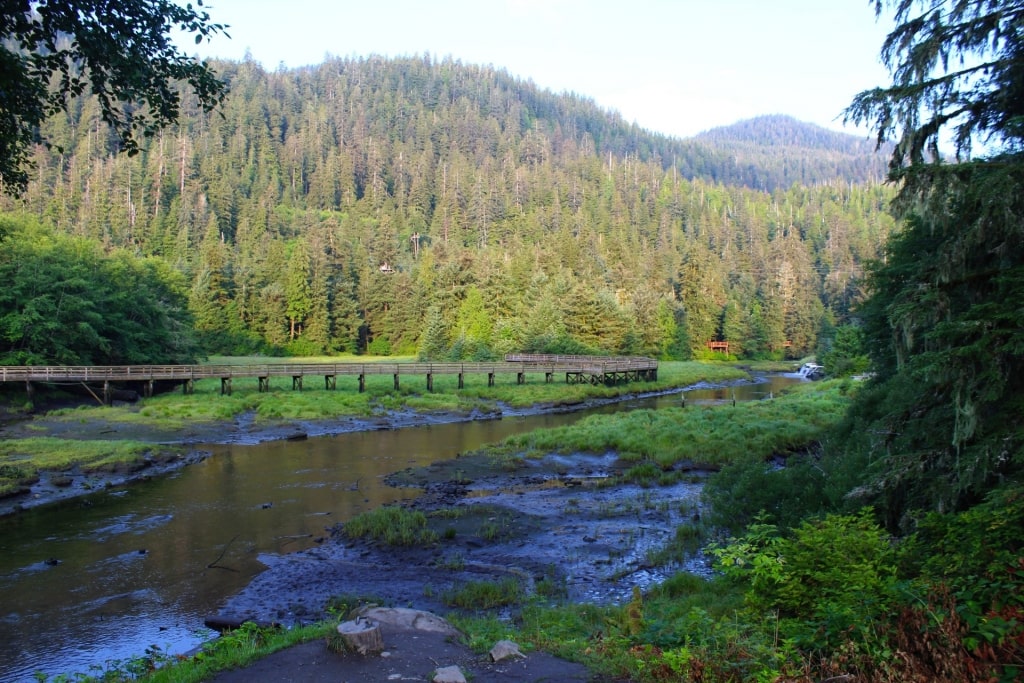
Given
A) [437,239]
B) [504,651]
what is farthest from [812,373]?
[504,651]

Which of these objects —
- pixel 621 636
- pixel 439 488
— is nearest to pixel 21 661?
pixel 621 636

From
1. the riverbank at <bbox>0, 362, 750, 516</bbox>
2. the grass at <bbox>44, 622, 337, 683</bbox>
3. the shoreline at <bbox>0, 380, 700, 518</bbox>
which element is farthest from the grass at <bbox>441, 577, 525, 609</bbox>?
the riverbank at <bbox>0, 362, 750, 516</bbox>

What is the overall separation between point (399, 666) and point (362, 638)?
0.72 m

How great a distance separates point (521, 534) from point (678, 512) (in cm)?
471

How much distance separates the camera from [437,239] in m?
101

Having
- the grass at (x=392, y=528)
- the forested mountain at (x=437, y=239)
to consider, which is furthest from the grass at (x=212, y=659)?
the forested mountain at (x=437, y=239)

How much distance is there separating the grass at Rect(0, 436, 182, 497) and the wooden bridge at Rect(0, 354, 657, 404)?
11106 mm

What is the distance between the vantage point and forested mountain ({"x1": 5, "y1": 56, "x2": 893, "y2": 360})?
268 feet

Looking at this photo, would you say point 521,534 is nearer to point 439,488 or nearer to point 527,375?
point 439,488

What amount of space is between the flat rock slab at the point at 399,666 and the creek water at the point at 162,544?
3998mm

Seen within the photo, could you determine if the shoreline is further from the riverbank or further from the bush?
the bush

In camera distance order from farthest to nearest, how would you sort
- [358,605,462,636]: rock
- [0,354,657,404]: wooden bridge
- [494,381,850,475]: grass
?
[0,354,657,404]: wooden bridge → [494,381,850,475]: grass → [358,605,462,636]: rock

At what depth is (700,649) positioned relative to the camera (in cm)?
680

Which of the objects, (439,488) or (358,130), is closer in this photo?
(439,488)
